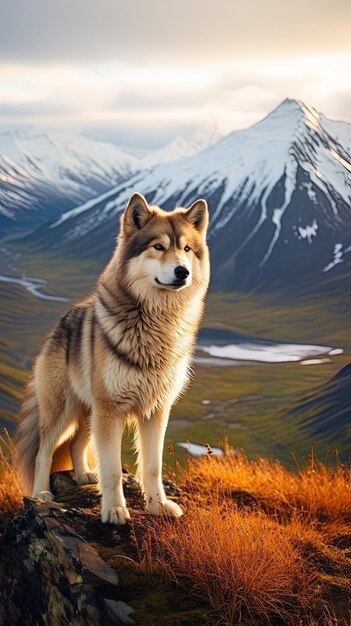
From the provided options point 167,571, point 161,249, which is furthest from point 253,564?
point 161,249

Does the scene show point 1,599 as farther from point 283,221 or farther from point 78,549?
point 283,221

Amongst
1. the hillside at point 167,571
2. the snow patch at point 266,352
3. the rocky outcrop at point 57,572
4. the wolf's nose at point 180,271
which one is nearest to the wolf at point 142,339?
the wolf's nose at point 180,271

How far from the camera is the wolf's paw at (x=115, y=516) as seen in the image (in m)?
6.52

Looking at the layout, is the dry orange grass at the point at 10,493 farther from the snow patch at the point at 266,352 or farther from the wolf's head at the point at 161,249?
the snow patch at the point at 266,352

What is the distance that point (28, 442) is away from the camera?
8031mm

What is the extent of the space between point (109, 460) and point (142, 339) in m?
1.19

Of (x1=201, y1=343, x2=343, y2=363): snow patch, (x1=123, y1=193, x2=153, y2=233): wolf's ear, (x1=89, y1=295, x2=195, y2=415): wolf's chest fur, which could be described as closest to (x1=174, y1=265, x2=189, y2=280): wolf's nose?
(x1=89, y1=295, x2=195, y2=415): wolf's chest fur

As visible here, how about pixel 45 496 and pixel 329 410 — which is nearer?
pixel 45 496

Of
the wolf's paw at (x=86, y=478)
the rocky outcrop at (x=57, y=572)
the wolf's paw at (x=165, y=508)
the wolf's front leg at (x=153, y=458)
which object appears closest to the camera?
the rocky outcrop at (x=57, y=572)

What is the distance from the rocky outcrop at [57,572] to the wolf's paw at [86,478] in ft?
3.09

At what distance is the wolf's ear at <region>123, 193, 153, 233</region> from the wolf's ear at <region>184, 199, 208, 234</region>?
445mm

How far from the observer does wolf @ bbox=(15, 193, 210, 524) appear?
6.54 m

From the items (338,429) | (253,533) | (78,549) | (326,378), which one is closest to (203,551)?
(253,533)

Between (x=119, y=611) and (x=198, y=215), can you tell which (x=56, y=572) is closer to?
(x=119, y=611)
